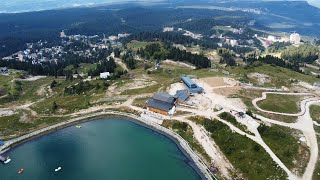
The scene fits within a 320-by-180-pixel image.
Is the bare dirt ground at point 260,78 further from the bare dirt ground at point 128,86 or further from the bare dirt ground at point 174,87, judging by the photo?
the bare dirt ground at point 128,86

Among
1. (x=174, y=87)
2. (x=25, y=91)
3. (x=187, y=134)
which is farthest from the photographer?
(x=25, y=91)

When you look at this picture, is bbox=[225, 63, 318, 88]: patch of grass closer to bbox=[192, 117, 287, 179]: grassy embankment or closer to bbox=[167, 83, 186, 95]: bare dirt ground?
bbox=[167, 83, 186, 95]: bare dirt ground

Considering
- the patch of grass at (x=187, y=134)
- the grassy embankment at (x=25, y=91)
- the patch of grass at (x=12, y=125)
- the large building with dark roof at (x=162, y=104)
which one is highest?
the large building with dark roof at (x=162, y=104)

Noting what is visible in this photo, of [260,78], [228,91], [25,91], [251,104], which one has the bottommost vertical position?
[25,91]

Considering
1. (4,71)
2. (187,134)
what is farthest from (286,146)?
(4,71)

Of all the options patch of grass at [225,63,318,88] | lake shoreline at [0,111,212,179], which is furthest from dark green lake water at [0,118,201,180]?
patch of grass at [225,63,318,88]

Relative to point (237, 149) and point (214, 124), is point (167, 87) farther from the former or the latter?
point (237, 149)

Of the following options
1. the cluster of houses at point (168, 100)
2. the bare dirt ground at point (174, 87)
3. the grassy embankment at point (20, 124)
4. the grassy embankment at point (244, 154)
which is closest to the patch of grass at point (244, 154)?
the grassy embankment at point (244, 154)

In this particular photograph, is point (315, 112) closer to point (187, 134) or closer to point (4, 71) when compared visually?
point (187, 134)
